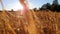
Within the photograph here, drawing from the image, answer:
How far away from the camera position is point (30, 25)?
0.57 meters

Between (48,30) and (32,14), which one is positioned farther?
(48,30)

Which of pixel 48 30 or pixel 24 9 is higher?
pixel 24 9

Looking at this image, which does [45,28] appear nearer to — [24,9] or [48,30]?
[48,30]

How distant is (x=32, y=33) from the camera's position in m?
0.56

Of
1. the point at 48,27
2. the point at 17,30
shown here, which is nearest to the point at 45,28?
the point at 48,27

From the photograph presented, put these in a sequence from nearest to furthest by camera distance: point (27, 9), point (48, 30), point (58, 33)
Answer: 1. point (27, 9)
2. point (58, 33)
3. point (48, 30)

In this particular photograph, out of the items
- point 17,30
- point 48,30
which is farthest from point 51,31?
point 17,30

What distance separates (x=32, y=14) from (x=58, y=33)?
15cm

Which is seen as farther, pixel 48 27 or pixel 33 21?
pixel 48 27

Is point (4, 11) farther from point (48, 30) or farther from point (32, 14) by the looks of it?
point (48, 30)

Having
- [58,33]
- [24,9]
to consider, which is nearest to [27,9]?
[24,9]

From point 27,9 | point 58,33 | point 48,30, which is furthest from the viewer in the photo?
point 48,30

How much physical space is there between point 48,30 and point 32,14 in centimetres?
21

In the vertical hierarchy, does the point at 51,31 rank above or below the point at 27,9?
below
